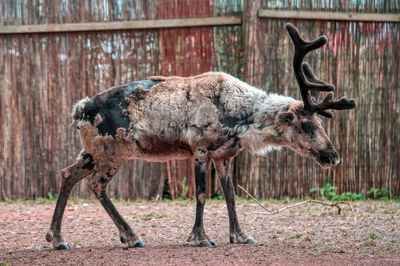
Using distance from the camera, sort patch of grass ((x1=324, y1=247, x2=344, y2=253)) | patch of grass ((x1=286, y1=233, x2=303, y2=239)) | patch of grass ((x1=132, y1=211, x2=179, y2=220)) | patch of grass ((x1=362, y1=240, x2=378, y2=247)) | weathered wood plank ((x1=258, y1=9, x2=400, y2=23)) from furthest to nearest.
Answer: weathered wood plank ((x1=258, y1=9, x2=400, y2=23)) < patch of grass ((x1=132, y1=211, x2=179, y2=220)) < patch of grass ((x1=286, y1=233, x2=303, y2=239)) < patch of grass ((x1=362, y1=240, x2=378, y2=247)) < patch of grass ((x1=324, y1=247, x2=344, y2=253))

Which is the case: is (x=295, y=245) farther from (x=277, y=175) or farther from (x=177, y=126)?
(x=277, y=175)

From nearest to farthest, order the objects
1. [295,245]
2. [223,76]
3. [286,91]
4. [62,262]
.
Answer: [62,262] → [295,245] → [223,76] → [286,91]

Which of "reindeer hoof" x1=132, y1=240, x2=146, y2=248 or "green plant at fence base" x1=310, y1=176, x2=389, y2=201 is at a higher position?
"reindeer hoof" x1=132, y1=240, x2=146, y2=248

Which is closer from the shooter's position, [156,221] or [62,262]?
[62,262]

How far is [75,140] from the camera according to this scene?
8508mm

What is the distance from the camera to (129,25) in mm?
8375

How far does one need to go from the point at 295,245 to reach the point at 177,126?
5.33 feet

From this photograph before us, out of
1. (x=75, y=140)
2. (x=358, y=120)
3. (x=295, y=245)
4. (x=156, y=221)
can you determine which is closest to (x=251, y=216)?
(x=156, y=221)

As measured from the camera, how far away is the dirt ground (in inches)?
180

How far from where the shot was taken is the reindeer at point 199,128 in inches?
207

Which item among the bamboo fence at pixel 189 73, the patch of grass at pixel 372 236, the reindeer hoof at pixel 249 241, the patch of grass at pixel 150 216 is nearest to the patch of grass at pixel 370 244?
the patch of grass at pixel 372 236

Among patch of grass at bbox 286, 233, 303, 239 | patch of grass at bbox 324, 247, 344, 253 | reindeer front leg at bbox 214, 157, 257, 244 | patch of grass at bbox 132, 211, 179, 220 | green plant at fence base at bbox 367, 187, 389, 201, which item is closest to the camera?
patch of grass at bbox 324, 247, 344, 253

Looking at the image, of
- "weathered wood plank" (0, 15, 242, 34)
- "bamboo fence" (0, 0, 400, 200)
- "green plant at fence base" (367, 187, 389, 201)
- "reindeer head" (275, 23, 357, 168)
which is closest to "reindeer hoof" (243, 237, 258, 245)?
"reindeer head" (275, 23, 357, 168)

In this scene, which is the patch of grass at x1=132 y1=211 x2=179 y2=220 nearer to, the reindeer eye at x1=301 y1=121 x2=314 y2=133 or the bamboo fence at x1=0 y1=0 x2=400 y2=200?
the bamboo fence at x1=0 y1=0 x2=400 y2=200
